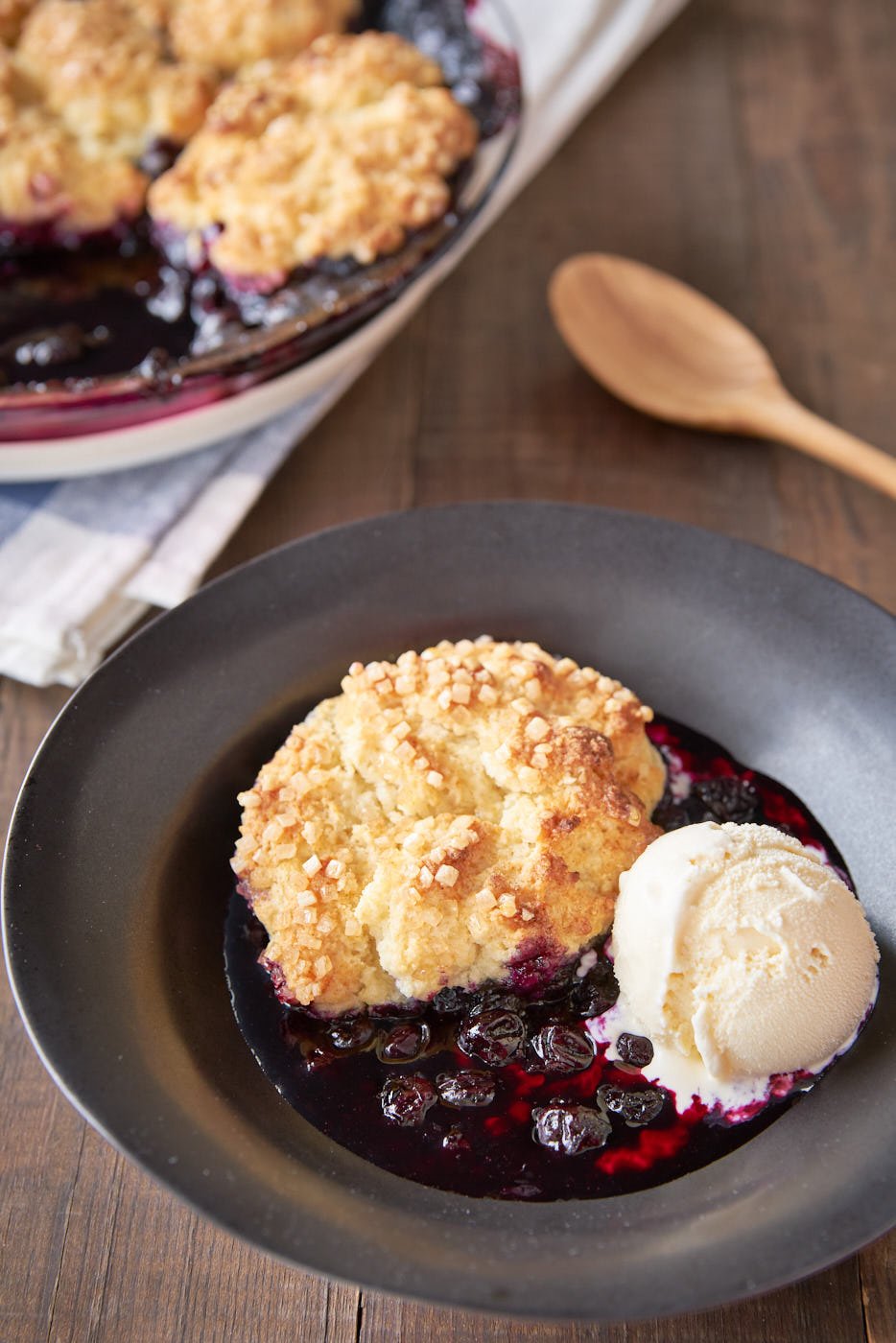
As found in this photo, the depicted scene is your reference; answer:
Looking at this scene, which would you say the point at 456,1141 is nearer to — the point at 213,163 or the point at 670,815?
the point at 670,815

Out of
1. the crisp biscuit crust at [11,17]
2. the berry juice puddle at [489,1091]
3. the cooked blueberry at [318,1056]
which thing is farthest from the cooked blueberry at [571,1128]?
the crisp biscuit crust at [11,17]

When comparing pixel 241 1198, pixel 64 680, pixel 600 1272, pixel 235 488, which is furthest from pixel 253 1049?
pixel 235 488

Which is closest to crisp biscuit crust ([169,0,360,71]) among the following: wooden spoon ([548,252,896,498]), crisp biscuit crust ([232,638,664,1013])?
wooden spoon ([548,252,896,498])

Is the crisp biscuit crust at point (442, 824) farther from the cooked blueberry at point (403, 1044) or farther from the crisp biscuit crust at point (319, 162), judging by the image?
the crisp biscuit crust at point (319, 162)

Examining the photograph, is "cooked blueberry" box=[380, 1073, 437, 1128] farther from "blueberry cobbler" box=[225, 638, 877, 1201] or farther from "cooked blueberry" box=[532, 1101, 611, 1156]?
"cooked blueberry" box=[532, 1101, 611, 1156]

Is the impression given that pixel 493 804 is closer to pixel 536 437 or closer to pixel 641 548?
pixel 641 548

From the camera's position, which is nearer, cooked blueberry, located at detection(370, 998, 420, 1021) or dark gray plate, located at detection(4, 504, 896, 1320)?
dark gray plate, located at detection(4, 504, 896, 1320)
